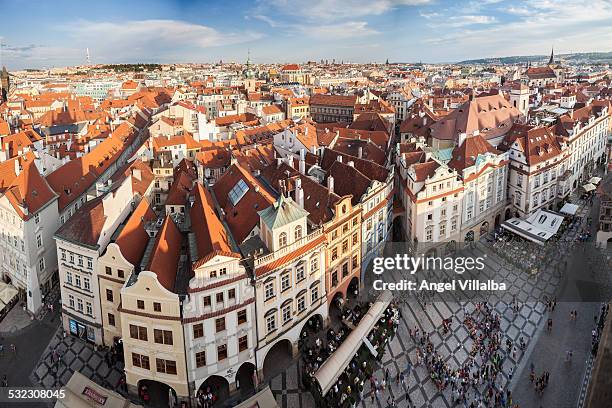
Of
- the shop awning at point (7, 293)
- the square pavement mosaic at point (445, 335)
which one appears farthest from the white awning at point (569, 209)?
the shop awning at point (7, 293)

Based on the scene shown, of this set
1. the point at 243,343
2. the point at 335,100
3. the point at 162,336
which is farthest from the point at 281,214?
the point at 335,100

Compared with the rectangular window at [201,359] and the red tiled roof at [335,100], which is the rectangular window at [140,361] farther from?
the red tiled roof at [335,100]

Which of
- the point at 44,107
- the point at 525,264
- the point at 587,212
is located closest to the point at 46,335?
the point at 525,264

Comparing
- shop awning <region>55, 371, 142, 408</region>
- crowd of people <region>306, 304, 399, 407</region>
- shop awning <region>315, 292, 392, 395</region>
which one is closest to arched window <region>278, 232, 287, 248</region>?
shop awning <region>315, 292, 392, 395</region>

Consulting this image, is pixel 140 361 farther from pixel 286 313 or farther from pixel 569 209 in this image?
pixel 569 209

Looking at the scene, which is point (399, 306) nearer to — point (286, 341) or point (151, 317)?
point (286, 341)

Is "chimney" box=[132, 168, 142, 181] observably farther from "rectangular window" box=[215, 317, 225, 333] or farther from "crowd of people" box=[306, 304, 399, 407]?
"crowd of people" box=[306, 304, 399, 407]
